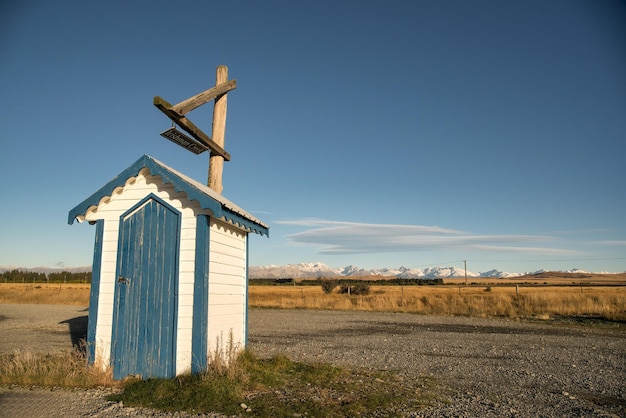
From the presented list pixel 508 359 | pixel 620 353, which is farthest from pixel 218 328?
pixel 620 353

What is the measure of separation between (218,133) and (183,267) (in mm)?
3499

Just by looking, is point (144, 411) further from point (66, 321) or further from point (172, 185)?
point (66, 321)

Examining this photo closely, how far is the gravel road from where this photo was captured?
586 centimetres

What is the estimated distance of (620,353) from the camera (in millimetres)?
11250

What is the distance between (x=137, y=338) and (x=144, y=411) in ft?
5.75

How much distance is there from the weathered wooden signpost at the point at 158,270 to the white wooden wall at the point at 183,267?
2cm

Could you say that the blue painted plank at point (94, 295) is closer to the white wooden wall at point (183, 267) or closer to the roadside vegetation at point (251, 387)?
the white wooden wall at point (183, 267)

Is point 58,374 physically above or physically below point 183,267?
Answer: below

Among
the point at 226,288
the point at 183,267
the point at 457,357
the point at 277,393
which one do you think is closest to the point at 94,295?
the point at 183,267

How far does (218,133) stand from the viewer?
9258mm

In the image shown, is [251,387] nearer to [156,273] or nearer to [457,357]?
[156,273]

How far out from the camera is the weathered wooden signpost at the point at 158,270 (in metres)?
6.84

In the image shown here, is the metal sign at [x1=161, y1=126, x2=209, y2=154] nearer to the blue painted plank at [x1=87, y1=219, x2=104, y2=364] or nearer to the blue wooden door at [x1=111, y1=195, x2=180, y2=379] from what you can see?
the blue wooden door at [x1=111, y1=195, x2=180, y2=379]

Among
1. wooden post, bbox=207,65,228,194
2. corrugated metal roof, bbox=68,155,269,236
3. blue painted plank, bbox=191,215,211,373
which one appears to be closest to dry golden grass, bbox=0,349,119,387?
blue painted plank, bbox=191,215,211,373
